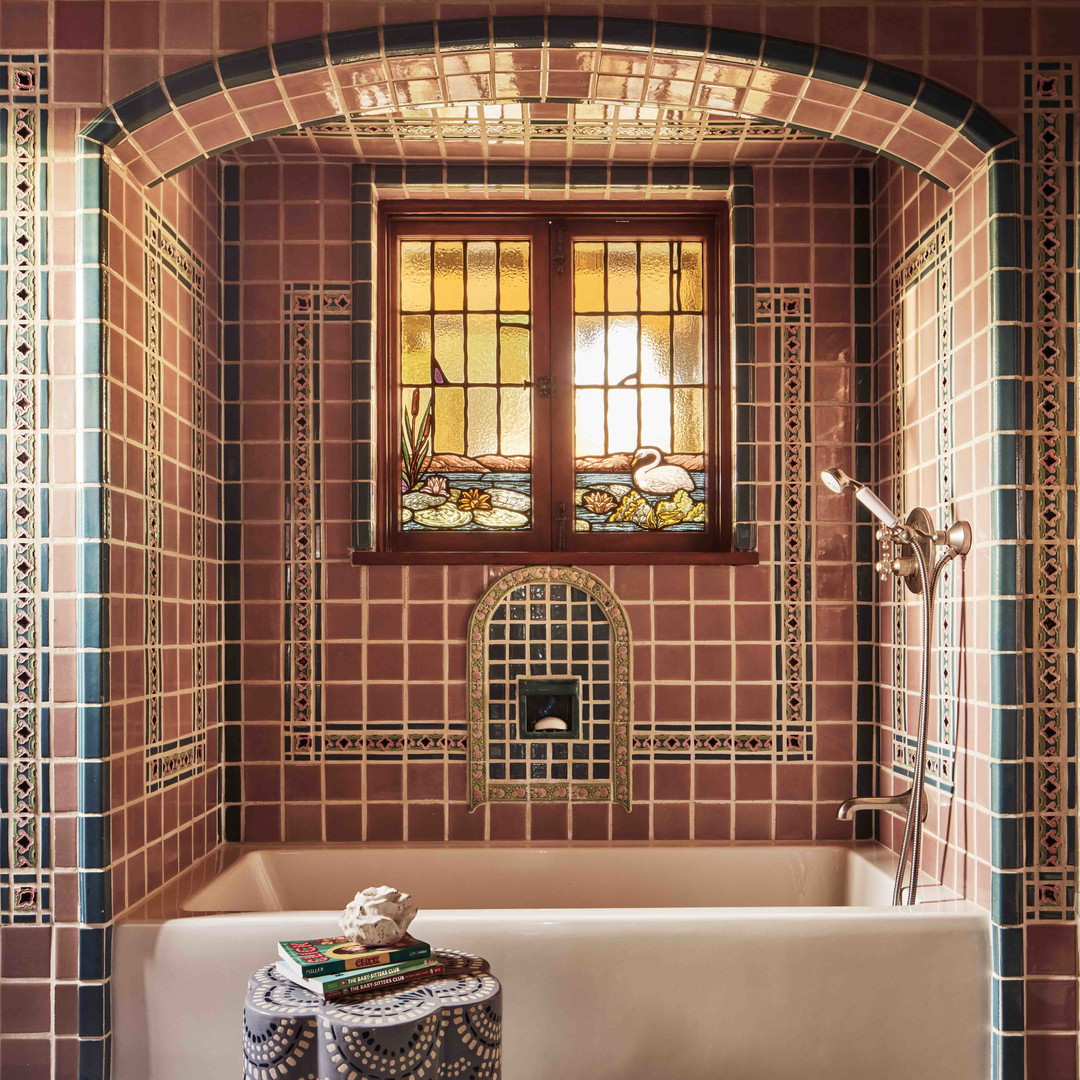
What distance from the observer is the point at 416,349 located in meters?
2.97

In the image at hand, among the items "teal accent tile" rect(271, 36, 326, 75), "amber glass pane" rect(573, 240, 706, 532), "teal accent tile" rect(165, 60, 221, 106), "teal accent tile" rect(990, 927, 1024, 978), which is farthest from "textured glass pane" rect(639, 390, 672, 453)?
"teal accent tile" rect(990, 927, 1024, 978)

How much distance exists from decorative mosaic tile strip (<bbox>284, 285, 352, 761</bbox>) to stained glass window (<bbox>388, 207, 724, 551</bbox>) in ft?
0.70

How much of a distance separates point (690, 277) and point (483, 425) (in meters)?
0.70

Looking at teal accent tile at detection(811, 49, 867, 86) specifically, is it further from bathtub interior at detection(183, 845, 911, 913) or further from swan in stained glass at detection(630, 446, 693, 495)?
bathtub interior at detection(183, 845, 911, 913)

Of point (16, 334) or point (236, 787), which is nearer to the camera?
point (16, 334)

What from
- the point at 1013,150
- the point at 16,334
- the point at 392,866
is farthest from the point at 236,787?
the point at 1013,150

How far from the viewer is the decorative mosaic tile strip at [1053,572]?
2016 millimetres

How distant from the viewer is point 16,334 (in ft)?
6.73

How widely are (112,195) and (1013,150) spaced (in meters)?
1.73

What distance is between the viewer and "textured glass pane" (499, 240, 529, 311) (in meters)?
2.98

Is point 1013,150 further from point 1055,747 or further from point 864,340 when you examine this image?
point 1055,747

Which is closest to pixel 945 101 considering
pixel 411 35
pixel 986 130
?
pixel 986 130

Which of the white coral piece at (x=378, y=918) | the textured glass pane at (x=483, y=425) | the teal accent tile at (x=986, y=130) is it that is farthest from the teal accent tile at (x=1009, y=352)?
the white coral piece at (x=378, y=918)

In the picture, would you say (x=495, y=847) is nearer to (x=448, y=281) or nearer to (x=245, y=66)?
(x=448, y=281)
